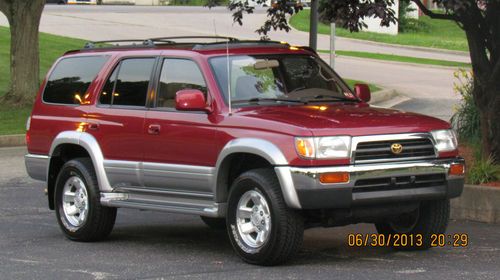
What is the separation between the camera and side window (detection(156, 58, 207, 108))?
8.79m

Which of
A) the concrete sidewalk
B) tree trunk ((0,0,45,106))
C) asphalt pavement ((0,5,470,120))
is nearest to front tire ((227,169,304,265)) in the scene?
asphalt pavement ((0,5,470,120))

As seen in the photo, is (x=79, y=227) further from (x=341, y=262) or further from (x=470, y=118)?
(x=470, y=118)

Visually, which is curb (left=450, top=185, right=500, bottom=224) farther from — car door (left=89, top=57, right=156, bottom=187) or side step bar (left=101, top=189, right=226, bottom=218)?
car door (left=89, top=57, right=156, bottom=187)

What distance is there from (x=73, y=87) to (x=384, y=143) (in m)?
3.65

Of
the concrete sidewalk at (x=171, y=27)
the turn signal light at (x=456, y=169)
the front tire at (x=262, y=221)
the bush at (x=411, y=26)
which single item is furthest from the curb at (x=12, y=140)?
the bush at (x=411, y=26)

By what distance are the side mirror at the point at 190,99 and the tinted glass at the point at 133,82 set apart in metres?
0.83

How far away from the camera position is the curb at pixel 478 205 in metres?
10.2

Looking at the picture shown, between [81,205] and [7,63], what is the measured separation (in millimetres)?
18967

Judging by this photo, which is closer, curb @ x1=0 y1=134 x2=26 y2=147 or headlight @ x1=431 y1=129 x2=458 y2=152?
headlight @ x1=431 y1=129 x2=458 y2=152

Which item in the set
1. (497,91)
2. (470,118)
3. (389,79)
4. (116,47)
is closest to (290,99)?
(116,47)

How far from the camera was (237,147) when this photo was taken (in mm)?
8016

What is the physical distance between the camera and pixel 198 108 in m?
8.42

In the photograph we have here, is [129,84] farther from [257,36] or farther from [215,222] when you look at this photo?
[257,36]

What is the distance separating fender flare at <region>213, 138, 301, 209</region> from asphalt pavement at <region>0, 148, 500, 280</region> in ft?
2.05
